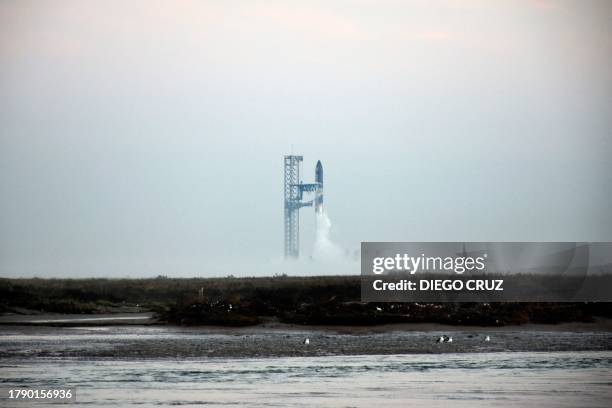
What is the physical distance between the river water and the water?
0.09 ft

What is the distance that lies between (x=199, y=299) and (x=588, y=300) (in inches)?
732

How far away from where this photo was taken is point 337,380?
98.6ft

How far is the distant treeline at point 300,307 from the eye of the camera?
157 ft

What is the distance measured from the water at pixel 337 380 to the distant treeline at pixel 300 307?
1129cm

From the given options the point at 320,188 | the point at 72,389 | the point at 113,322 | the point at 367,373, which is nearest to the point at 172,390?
the point at 72,389

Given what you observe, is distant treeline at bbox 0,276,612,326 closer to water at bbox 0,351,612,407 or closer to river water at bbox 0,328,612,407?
river water at bbox 0,328,612,407

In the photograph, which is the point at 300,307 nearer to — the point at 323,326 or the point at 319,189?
the point at 323,326

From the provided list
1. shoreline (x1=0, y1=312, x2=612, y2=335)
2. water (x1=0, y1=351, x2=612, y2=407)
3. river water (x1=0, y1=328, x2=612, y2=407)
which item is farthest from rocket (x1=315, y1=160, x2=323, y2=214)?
water (x1=0, y1=351, x2=612, y2=407)

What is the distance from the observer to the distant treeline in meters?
47.9

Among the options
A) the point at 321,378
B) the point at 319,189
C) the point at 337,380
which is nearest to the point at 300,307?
the point at 321,378

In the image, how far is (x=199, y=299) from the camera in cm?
5062

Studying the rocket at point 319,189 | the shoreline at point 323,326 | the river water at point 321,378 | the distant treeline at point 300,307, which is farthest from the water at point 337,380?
the rocket at point 319,189

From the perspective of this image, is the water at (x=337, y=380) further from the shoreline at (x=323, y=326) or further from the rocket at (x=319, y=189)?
the rocket at (x=319, y=189)

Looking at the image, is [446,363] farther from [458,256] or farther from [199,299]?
[458,256]
